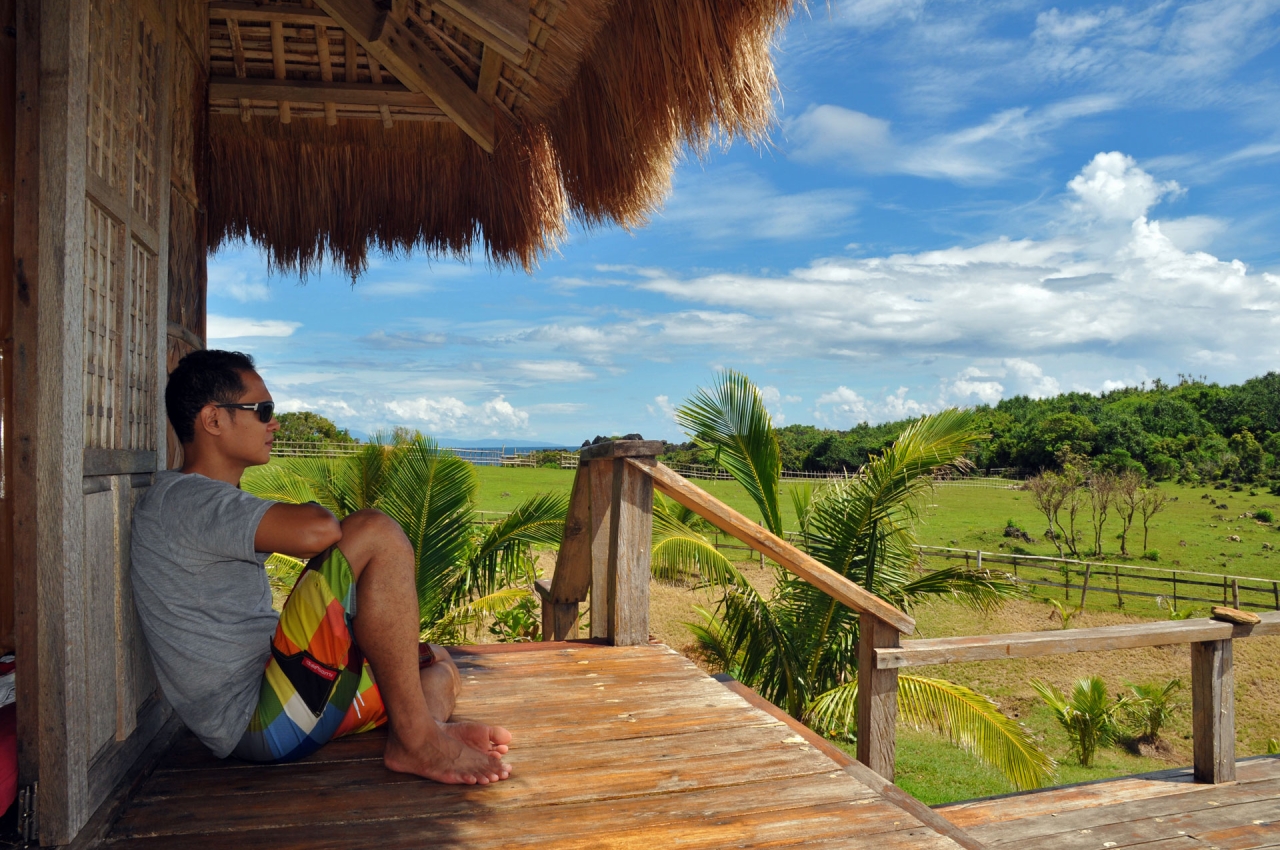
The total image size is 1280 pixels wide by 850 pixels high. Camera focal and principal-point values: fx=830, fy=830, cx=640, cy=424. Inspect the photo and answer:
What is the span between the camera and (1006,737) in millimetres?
4574

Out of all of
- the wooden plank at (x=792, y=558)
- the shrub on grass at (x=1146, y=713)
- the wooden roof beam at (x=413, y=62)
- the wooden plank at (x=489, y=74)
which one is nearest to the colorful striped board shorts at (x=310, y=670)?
the wooden plank at (x=792, y=558)

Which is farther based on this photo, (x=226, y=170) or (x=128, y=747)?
(x=226, y=170)

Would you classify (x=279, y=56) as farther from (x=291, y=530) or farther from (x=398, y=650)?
(x=398, y=650)

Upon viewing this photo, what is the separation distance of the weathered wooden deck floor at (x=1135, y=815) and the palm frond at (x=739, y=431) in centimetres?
352

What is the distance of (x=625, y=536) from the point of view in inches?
122

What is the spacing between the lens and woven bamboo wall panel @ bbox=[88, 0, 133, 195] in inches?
69.6

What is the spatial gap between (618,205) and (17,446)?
113 inches

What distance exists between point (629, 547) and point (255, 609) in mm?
1448

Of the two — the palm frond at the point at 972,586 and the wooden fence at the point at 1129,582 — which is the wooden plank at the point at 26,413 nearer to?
the palm frond at the point at 972,586

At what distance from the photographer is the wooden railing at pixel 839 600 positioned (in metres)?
2.78

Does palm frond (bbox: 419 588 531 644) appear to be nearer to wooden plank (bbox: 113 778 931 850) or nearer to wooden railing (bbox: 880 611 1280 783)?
wooden railing (bbox: 880 611 1280 783)

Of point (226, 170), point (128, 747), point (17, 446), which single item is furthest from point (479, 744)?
point (226, 170)

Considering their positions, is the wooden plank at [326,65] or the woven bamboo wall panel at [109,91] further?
the wooden plank at [326,65]

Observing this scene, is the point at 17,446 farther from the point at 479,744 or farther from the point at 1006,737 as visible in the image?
the point at 1006,737
